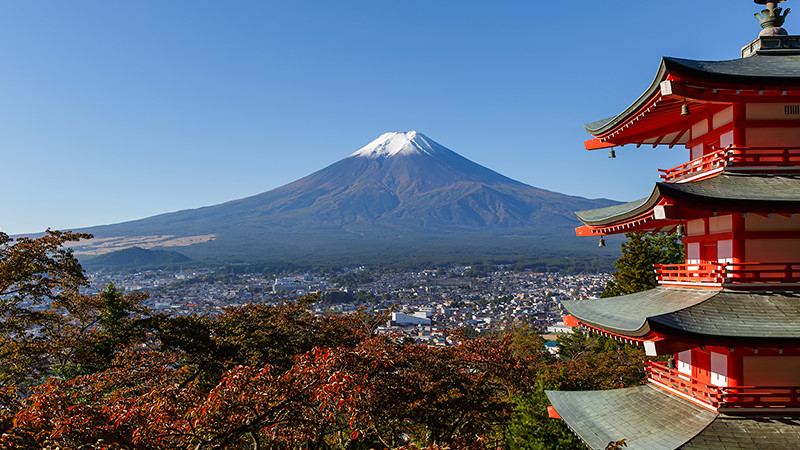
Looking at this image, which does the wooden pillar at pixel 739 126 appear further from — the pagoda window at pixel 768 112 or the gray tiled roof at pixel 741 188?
the gray tiled roof at pixel 741 188

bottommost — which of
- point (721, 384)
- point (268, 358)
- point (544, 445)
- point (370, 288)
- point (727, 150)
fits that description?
point (370, 288)

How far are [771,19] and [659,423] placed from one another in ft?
17.7

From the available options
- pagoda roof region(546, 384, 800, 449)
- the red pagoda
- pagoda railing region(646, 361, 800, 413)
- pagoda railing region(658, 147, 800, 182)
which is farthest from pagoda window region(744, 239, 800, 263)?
pagoda roof region(546, 384, 800, 449)

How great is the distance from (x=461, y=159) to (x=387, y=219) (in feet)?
168

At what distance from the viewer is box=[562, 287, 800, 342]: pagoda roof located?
4914mm

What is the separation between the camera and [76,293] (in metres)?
13.3

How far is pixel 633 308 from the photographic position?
6.48 metres

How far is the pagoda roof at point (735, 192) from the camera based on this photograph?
16.9 ft

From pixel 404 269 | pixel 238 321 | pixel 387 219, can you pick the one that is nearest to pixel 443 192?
pixel 387 219

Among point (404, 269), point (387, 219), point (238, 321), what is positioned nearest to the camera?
point (238, 321)

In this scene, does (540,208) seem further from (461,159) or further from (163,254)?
(163,254)

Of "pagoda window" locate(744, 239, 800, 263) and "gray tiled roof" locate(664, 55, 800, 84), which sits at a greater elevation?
"gray tiled roof" locate(664, 55, 800, 84)

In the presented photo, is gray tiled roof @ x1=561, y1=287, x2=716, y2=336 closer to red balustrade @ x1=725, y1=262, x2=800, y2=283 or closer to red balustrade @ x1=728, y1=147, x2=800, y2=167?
red balustrade @ x1=725, y1=262, x2=800, y2=283

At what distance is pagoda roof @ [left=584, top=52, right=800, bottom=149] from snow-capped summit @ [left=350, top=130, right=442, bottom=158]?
7065 inches
